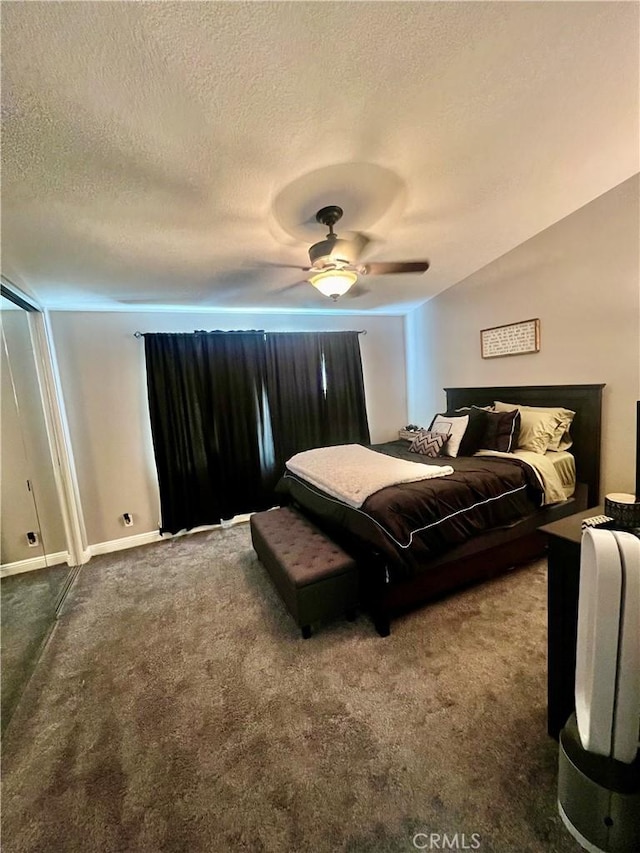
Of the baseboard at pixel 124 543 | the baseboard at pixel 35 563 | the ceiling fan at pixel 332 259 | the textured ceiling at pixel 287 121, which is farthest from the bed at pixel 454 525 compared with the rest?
the baseboard at pixel 35 563

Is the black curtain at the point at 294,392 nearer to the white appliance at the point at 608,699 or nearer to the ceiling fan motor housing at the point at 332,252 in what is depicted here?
the ceiling fan motor housing at the point at 332,252

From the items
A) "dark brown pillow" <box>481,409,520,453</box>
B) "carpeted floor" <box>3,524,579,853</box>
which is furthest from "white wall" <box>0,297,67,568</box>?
"dark brown pillow" <box>481,409,520,453</box>

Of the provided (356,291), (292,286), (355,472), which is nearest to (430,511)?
(355,472)

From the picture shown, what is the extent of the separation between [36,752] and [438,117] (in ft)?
10.9

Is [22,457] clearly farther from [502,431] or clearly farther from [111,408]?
[502,431]

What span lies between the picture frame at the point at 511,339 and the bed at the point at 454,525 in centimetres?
40

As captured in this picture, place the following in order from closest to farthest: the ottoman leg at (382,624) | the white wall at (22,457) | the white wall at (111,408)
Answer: the ottoman leg at (382,624), the white wall at (22,457), the white wall at (111,408)

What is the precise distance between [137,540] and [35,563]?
0.83m

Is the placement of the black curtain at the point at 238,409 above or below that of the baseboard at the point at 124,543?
above

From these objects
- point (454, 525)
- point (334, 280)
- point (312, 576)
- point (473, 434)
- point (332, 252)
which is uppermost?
point (332, 252)

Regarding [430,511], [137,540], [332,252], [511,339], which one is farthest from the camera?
[137,540]

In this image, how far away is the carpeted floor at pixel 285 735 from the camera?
1134 mm

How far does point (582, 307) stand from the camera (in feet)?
8.78

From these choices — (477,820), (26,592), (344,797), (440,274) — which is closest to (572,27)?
(440,274)
